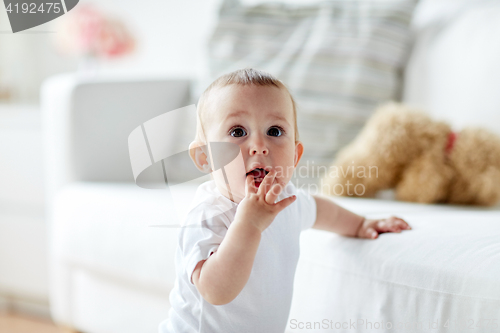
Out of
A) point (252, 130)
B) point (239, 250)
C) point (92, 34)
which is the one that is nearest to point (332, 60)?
point (252, 130)

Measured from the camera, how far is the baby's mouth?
58cm

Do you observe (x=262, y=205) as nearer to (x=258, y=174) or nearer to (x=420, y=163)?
(x=258, y=174)

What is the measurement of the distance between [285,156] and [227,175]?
3.2 inches

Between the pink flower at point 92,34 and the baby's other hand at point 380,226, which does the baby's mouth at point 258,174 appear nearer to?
the baby's other hand at point 380,226

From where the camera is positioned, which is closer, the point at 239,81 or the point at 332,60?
the point at 239,81

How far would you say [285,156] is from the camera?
1.97 feet

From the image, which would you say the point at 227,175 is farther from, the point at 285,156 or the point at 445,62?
the point at 445,62

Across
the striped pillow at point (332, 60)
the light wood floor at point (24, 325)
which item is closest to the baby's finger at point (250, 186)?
the striped pillow at point (332, 60)

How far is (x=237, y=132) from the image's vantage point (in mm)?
586

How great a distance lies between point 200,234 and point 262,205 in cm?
9

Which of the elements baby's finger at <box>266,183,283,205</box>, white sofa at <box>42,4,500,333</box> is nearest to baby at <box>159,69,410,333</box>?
baby's finger at <box>266,183,283,205</box>

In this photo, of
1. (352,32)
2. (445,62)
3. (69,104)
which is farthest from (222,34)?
(445,62)

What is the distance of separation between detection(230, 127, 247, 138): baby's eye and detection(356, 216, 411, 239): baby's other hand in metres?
0.28

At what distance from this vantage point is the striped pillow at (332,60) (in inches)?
48.6
